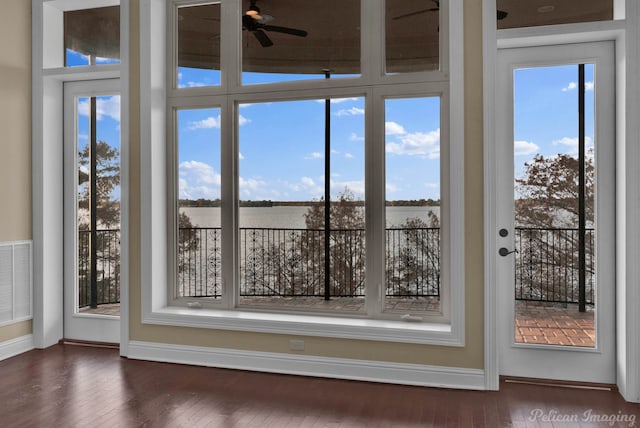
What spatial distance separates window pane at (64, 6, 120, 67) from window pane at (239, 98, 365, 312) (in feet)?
4.70

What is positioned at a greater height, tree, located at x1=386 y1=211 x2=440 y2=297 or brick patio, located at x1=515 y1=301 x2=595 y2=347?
tree, located at x1=386 y1=211 x2=440 y2=297

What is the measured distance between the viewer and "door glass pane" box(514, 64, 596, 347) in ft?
11.0

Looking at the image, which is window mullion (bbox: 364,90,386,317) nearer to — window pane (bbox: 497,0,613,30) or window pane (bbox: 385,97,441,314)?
window pane (bbox: 385,97,441,314)

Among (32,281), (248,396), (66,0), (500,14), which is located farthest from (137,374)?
(500,14)

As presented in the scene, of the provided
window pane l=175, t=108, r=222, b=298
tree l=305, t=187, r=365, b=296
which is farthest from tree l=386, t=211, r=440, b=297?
window pane l=175, t=108, r=222, b=298

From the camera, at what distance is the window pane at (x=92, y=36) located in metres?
4.31

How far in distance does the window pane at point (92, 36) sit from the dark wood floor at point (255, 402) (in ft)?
8.66

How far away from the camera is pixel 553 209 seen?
3.40 m

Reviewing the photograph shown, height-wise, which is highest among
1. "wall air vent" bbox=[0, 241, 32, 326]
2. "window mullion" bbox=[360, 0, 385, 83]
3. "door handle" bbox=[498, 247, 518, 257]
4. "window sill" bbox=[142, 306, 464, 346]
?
"window mullion" bbox=[360, 0, 385, 83]

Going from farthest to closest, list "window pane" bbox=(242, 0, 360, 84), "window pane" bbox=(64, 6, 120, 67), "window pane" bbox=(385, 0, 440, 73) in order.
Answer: "window pane" bbox=(64, 6, 120, 67) → "window pane" bbox=(242, 0, 360, 84) → "window pane" bbox=(385, 0, 440, 73)

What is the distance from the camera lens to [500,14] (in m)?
3.40

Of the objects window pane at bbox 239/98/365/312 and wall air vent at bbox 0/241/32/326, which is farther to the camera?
wall air vent at bbox 0/241/32/326

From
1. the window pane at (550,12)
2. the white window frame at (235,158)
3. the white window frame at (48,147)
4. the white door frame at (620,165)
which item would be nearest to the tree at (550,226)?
the white door frame at (620,165)

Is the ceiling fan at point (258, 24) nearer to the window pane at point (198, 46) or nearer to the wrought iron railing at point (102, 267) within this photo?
the window pane at point (198, 46)
